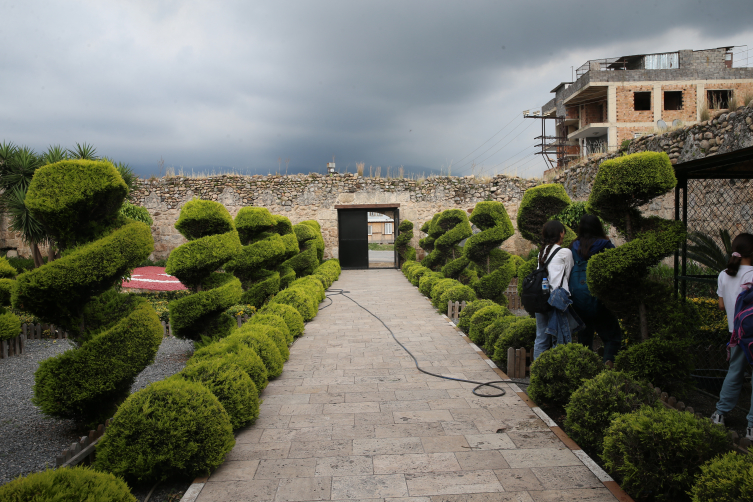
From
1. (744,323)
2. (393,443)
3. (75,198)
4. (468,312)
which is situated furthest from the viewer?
(468,312)

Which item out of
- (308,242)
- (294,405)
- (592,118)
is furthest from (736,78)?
(294,405)

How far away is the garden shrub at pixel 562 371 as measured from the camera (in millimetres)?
3582

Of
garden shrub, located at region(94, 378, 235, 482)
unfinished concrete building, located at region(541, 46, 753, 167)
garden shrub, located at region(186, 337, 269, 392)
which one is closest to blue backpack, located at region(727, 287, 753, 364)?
garden shrub, located at region(94, 378, 235, 482)

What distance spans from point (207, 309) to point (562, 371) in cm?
408

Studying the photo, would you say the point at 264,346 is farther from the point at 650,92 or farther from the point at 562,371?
the point at 650,92

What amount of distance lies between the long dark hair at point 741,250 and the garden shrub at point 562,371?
114 cm

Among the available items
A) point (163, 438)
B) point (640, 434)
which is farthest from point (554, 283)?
point (163, 438)

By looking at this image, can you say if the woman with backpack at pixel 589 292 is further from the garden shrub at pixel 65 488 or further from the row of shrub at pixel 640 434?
the garden shrub at pixel 65 488

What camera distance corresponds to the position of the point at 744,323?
9.84ft

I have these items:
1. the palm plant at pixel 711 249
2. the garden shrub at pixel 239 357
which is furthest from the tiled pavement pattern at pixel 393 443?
the palm plant at pixel 711 249

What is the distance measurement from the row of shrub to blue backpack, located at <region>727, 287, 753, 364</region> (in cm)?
58

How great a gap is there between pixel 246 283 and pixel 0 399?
4224 mm

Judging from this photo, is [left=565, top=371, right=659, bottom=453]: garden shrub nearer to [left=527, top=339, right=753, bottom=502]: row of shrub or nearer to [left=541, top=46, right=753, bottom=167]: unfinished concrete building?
[left=527, top=339, right=753, bottom=502]: row of shrub

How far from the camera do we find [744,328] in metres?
3.00
